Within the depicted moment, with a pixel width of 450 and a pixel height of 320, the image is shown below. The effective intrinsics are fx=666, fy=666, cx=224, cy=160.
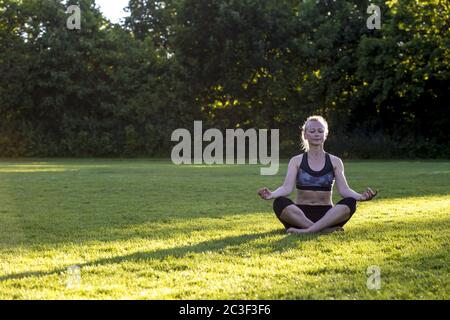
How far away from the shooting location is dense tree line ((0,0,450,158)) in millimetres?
42094

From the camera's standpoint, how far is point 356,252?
7082mm

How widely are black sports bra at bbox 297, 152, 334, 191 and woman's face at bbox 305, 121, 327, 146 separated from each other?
333mm

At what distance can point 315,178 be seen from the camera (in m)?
8.92

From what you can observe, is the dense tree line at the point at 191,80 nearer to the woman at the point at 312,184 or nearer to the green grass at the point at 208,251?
the green grass at the point at 208,251

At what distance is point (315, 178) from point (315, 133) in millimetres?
603

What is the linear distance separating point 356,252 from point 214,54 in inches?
1538

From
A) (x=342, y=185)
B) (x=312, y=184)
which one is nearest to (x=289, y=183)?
(x=312, y=184)

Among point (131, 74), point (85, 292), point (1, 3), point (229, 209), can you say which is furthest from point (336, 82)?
point (85, 292)

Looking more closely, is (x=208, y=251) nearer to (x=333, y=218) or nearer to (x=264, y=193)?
(x=264, y=193)

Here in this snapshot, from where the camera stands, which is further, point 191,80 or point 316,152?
point 191,80

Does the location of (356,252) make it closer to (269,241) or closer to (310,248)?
(310,248)

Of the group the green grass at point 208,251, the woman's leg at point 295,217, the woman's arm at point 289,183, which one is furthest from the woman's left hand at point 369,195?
the woman's arm at point 289,183

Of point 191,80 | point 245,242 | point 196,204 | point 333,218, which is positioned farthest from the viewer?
point 191,80
